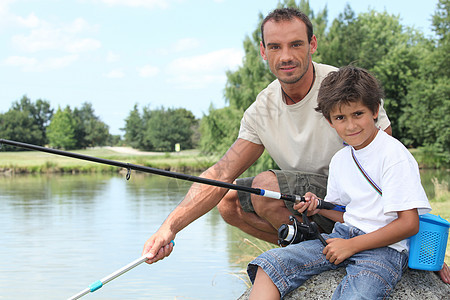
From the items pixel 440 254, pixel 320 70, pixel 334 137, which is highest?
pixel 320 70

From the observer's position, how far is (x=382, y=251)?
7.76ft

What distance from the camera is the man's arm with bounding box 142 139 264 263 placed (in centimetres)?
274

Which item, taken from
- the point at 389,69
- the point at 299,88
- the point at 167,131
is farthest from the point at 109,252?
the point at 167,131

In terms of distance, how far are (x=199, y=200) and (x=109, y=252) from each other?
→ 6873mm

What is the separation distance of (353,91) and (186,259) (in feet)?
22.0

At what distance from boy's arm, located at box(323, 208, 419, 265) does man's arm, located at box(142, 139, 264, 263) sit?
0.92 meters

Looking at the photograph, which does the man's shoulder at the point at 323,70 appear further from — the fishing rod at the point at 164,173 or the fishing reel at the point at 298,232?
the fishing reel at the point at 298,232

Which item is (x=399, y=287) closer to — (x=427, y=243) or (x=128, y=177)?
(x=427, y=243)

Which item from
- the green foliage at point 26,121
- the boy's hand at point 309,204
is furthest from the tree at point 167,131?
the boy's hand at point 309,204

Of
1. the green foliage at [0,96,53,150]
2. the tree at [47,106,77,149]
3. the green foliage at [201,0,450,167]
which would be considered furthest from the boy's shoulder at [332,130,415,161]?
the tree at [47,106,77,149]

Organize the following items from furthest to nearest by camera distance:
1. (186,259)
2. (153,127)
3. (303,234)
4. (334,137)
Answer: (153,127), (186,259), (334,137), (303,234)

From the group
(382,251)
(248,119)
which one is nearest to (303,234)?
(382,251)

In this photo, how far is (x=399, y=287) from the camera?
2479 mm

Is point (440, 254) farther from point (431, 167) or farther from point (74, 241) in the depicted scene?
point (431, 167)
